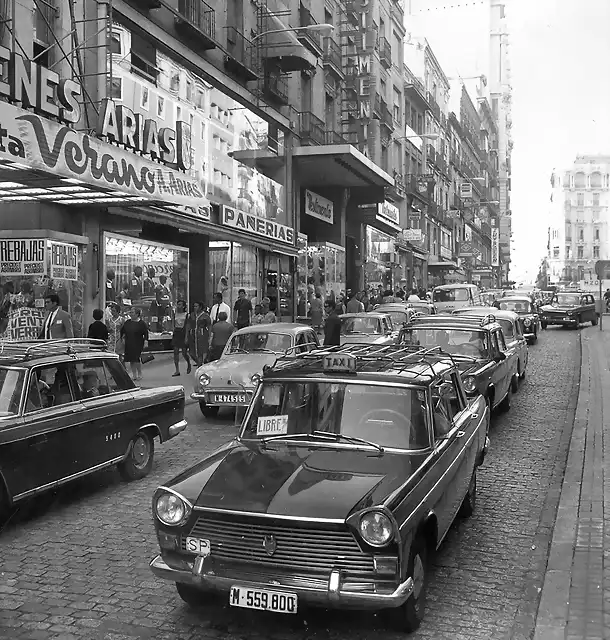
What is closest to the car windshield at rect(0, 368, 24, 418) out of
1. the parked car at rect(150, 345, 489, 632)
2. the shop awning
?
the parked car at rect(150, 345, 489, 632)

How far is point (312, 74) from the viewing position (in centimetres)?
3222

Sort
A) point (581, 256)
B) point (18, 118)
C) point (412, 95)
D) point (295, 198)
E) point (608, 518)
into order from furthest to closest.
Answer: point (581, 256) < point (412, 95) < point (295, 198) < point (18, 118) < point (608, 518)

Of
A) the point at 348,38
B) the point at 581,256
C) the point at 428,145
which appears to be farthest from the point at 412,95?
the point at 581,256

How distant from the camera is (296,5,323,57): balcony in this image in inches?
1148

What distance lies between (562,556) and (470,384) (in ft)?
15.8

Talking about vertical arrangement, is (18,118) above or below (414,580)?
above

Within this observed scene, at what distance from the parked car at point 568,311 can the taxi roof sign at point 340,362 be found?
30286 millimetres

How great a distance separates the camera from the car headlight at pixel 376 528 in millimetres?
4219

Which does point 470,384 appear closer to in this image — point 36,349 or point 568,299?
point 36,349

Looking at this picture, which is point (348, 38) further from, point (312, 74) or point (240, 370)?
point (240, 370)

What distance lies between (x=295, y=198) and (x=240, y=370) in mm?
19959

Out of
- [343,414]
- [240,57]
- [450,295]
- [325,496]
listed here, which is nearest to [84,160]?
[343,414]

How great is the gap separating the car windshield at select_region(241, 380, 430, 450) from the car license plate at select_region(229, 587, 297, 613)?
128cm

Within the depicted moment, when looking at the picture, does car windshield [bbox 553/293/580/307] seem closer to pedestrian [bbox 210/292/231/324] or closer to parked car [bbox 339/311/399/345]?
parked car [bbox 339/311/399/345]
